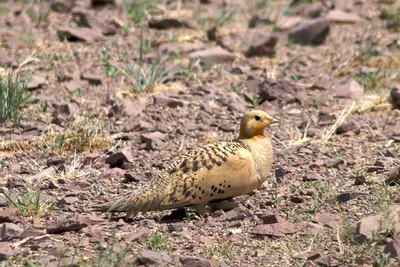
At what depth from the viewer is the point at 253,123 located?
675cm

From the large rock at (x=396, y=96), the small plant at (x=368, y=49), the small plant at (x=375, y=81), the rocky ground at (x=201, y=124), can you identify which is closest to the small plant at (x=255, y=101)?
the rocky ground at (x=201, y=124)

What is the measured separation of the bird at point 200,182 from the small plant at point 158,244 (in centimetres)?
47

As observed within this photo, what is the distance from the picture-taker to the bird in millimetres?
6074

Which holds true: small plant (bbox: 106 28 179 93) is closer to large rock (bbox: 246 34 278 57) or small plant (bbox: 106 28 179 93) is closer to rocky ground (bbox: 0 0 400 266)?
rocky ground (bbox: 0 0 400 266)

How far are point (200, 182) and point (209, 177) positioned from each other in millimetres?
68

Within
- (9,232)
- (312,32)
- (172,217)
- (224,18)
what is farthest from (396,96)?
(9,232)

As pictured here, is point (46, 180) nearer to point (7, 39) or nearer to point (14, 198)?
point (14, 198)

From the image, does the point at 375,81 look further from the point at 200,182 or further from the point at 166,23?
the point at 200,182

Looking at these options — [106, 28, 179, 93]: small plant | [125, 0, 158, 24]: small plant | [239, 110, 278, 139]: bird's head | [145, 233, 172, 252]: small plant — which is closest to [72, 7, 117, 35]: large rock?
[125, 0, 158, 24]: small plant

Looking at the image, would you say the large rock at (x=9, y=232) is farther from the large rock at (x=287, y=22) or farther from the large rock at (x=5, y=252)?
the large rock at (x=287, y=22)

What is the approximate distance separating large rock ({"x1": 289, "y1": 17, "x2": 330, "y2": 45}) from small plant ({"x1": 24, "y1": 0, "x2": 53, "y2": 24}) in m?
2.97

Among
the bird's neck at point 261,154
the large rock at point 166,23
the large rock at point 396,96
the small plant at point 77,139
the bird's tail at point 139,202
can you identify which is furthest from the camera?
the large rock at point 166,23

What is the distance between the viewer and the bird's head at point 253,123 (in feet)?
22.1

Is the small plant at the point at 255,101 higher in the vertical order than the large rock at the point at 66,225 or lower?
lower
